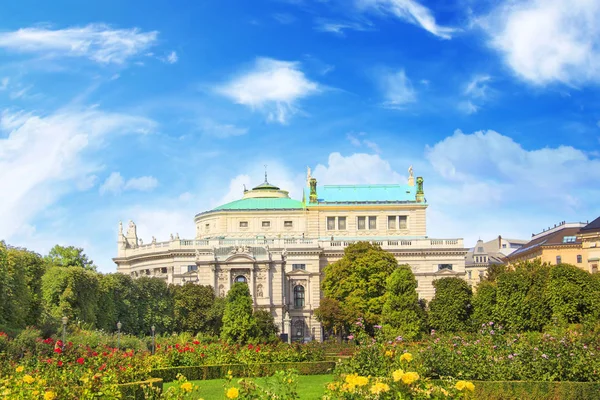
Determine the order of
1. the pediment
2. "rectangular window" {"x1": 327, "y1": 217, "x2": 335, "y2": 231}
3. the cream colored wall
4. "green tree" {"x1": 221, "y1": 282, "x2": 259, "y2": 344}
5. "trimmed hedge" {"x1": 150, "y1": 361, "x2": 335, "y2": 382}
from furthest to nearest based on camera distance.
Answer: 1. "rectangular window" {"x1": 327, "y1": 217, "x2": 335, "y2": 231}
2. the cream colored wall
3. the pediment
4. "green tree" {"x1": 221, "y1": 282, "x2": 259, "y2": 344}
5. "trimmed hedge" {"x1": 150, "y1": 361, "x2": 335, "y2": 382}

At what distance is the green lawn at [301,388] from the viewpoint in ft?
81.6

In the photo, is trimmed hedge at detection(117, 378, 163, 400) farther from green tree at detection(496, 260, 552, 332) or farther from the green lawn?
green tree at detection(496, 260, 552, 332)

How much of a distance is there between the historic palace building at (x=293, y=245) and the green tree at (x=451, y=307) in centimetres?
1529

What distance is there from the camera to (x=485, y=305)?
61.1m

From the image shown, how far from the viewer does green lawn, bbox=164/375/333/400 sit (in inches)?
979

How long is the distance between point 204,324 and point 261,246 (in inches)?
552

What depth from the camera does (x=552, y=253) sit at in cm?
9075

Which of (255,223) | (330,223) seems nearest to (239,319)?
(255,223)

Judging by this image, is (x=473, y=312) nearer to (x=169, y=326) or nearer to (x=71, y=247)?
(x=169, y=326)

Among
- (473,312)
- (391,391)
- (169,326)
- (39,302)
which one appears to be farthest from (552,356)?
(169,326)

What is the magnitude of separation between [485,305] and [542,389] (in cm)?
3816

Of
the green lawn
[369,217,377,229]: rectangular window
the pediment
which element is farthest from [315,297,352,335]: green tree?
the green lawn

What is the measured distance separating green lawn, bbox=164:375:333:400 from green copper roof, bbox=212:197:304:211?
175 feet

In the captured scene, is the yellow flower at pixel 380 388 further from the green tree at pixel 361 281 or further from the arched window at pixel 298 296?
the arched window at pixel 298 296
